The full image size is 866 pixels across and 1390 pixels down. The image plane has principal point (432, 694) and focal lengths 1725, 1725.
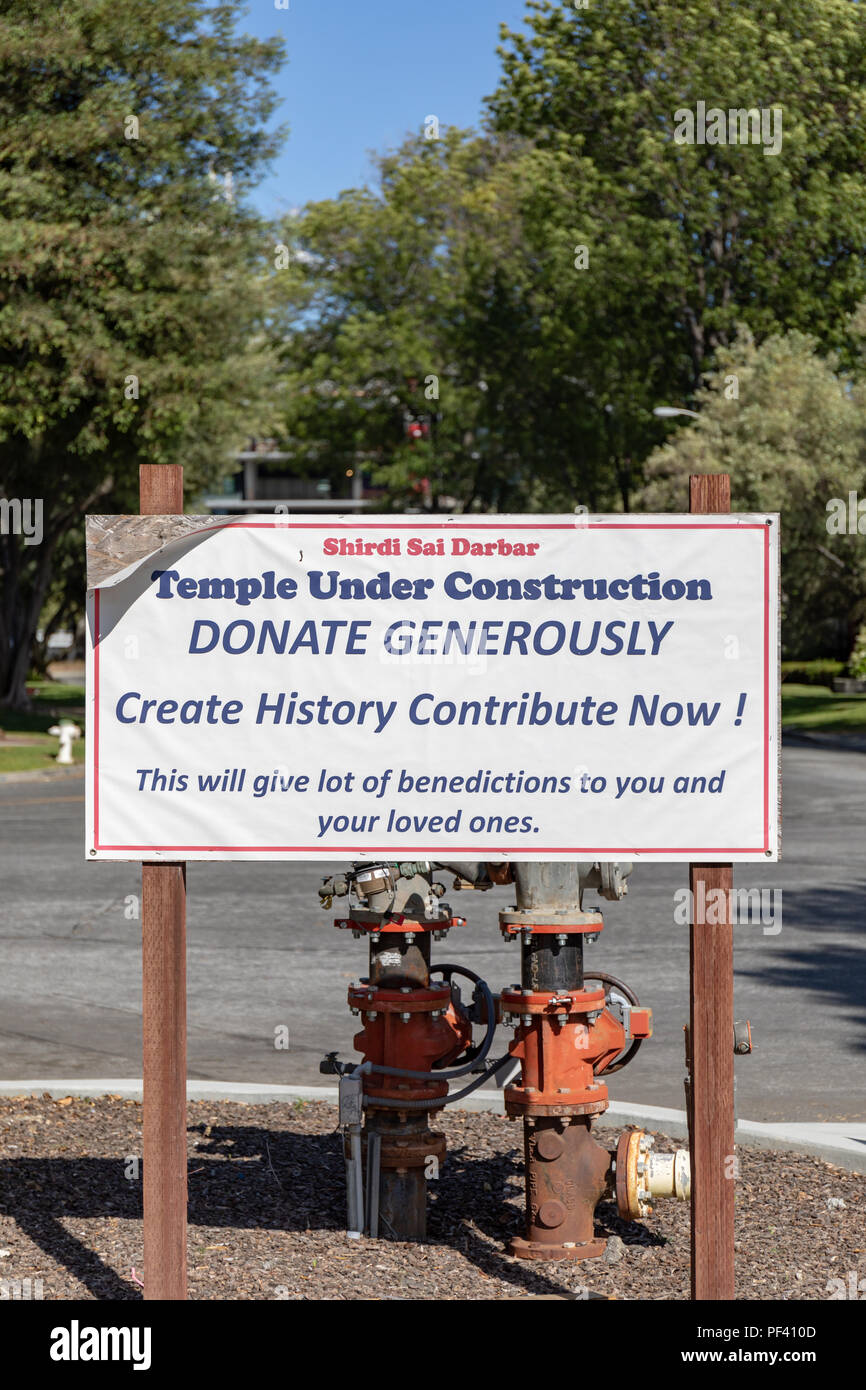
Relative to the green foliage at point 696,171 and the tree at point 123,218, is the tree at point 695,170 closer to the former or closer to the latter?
the green foliage at point 696,171

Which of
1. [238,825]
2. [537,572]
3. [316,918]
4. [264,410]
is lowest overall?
A: [316,918]

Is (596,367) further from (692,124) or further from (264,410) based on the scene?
(264,410)

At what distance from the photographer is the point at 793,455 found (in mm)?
39500

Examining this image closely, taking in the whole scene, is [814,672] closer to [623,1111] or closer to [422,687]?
[623,1111]

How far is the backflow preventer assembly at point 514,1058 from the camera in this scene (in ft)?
17.0

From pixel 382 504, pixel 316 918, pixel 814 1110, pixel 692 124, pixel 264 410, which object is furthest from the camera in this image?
pixel 382 504

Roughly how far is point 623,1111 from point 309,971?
4.17 metres

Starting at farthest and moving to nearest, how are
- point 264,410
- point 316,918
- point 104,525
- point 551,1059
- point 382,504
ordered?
point 382,504 < point 264,410 < point 316,918 < point 551,1059 < point 104,525

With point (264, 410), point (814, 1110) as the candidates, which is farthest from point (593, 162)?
point (814, 1110)

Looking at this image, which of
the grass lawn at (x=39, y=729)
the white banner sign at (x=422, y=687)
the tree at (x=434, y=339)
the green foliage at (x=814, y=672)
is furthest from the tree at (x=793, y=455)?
the white banner sign at (x=422, y=687)

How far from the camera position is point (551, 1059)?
5.21 m

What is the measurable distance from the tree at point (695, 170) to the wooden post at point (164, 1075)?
135 ft

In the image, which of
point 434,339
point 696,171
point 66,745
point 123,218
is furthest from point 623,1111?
point 434,339
